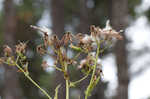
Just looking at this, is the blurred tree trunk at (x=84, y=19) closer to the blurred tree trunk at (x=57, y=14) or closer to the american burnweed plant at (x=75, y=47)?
the blurred tree trunk at (x=57, y=14)

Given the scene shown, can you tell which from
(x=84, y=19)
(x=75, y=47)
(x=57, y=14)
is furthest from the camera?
(x=84, y=19)

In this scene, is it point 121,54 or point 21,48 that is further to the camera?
point 121,54

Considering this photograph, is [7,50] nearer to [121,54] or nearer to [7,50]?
[7,50]

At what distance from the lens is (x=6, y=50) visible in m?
1.27

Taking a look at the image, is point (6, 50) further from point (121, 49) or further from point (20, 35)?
point (20, 35)

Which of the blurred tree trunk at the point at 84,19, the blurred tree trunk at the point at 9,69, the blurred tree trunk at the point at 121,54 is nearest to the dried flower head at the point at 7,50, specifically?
the blurred tree trunk at the point at 121,54

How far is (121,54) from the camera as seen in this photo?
386cm

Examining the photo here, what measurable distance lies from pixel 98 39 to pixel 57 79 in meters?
3.94

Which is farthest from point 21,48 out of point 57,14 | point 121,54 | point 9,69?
point 9,69

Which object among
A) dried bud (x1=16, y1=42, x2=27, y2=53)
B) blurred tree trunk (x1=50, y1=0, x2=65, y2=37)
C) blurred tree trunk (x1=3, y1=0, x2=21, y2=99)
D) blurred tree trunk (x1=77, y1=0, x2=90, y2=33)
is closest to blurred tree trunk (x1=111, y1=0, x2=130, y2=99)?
blurred tree trunk (x1=50, y1=0, x2=65, y2=37)

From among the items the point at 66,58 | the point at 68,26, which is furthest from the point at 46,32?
the point at 68,26

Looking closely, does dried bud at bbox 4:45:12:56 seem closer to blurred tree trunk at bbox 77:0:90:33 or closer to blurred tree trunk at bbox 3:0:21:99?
blurred tree trunk at bbox 3:0:21:99

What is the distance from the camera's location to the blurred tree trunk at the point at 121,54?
3545 mm

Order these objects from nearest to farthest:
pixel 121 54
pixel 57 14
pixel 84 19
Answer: pixel 121 54 → pixel 57 14 → pixel 84 19
